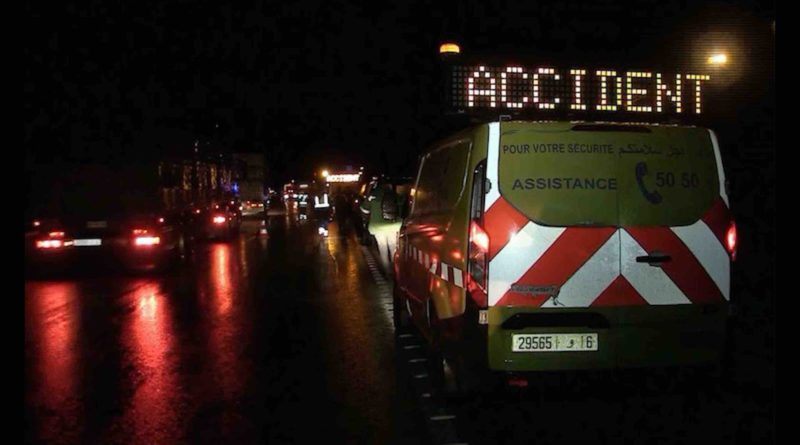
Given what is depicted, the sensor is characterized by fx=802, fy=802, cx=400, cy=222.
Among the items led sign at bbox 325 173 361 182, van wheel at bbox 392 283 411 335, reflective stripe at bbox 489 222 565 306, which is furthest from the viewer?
led sign at bbox 325 173 361 182

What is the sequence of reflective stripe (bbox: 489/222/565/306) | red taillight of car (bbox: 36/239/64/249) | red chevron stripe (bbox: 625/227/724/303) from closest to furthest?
reflective stripe (bbox: 489/222/565/306), red chevron stripe (bbox: 625/227/724/303), red taillight of car (bbox: 36/239/64/249)

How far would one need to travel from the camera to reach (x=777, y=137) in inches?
227

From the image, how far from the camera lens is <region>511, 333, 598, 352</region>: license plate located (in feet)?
18.0

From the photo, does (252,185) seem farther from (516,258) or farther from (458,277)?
(516,258)

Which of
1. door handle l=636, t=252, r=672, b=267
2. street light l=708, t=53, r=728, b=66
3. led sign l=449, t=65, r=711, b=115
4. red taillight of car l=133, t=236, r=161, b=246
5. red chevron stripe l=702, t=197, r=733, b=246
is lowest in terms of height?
red taillight of car l=133, t=236, r=161, b=246

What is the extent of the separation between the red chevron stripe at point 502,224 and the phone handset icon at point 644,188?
85 cm

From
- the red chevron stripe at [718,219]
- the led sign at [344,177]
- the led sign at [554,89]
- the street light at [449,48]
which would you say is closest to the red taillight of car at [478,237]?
the red chevron stripe at [718,219]

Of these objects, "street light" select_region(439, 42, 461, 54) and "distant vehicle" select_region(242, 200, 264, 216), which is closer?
"street light" select_region(439, 42, 461, 54)

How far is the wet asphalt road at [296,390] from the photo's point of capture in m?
5.74

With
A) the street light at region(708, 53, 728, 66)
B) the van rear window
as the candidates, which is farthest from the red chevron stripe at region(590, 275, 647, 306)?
the street light at region(708, 53, 728, 66)

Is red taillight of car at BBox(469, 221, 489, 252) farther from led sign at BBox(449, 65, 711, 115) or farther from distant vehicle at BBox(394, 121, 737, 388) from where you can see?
led sign at BBox(449, 65, 711, 115)

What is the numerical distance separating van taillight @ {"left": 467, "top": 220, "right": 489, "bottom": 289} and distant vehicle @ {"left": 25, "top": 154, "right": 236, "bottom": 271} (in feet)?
39.4

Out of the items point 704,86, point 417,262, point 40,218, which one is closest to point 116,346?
point 417,262

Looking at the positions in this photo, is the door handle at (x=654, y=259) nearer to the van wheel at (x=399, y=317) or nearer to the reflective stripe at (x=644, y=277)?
the reflective stripe at (x=644, y=277)
